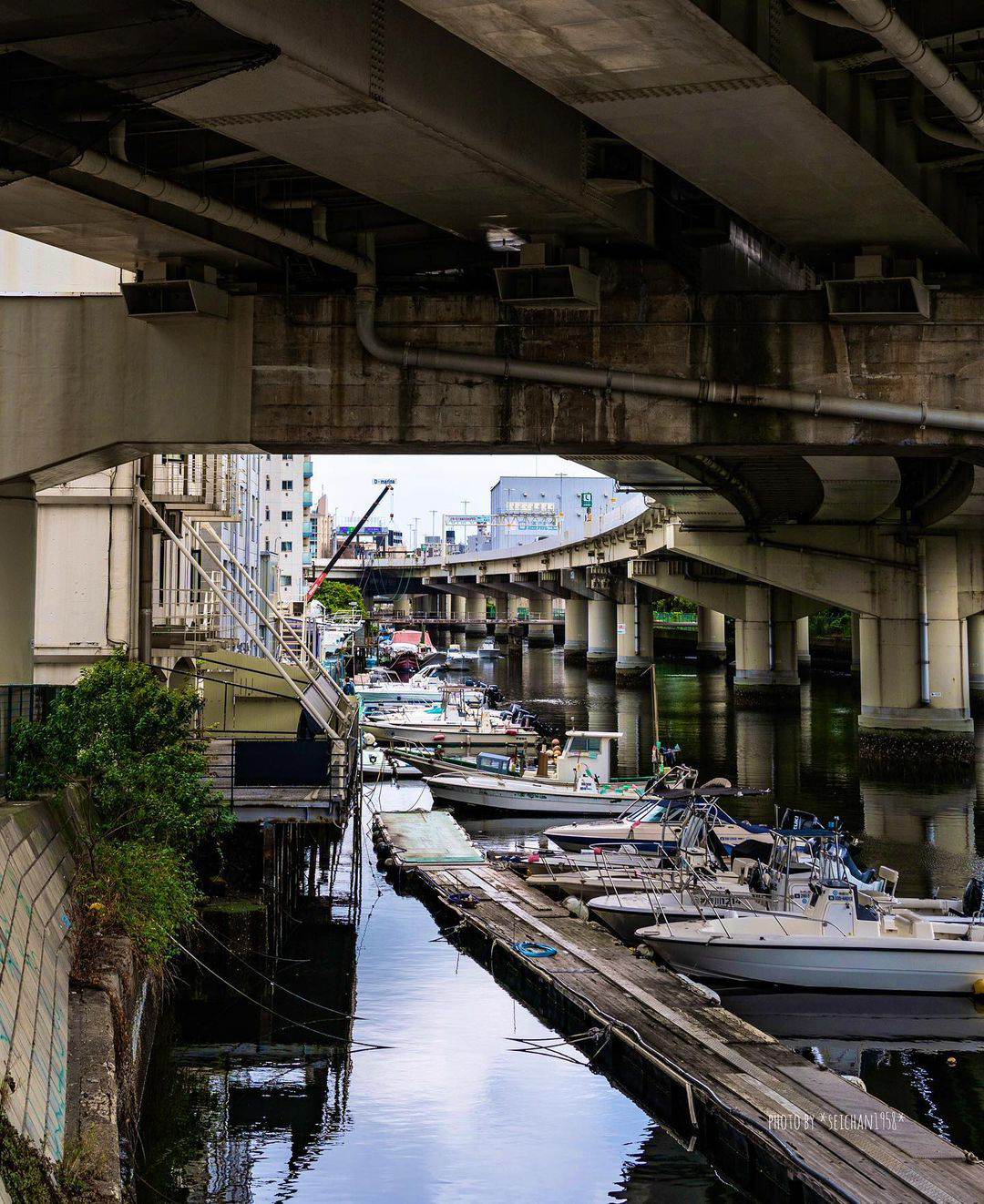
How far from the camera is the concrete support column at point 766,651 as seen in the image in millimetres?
82500

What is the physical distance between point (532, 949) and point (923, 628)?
3682cm

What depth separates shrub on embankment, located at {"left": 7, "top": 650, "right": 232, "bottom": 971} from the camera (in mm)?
19719

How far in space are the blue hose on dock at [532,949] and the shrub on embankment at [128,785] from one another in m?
5.98

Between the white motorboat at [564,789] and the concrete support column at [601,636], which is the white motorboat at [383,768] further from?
the concrete support column at [601,636]

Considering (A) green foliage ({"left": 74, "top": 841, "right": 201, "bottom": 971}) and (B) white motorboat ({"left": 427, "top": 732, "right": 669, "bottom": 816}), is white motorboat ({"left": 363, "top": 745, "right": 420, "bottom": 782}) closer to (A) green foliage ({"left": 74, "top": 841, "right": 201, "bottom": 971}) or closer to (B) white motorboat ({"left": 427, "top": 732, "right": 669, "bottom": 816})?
(B) white motorboat ({"left": 427, "top": 732, "right": 669, "bottom": 816})

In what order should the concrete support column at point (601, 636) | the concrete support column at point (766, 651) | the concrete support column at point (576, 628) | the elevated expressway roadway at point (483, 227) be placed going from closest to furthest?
the elevated expressway roadway at point (483, 227) → the concrete support column at point (766, 651) → the concrete support column at point (601, 636) → the concrete support column at point (576, 628)

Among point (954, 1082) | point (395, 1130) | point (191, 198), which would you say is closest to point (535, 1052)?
point (395, 1130)

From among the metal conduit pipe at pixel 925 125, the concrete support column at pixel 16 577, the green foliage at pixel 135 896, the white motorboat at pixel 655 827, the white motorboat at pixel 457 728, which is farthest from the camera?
the white motorboat at pixel 457 728

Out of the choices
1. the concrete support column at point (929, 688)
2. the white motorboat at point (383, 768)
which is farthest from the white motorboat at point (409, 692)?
the concrete support column at point (929, 688)

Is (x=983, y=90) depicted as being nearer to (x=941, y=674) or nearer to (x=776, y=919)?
(x=776, y=919)

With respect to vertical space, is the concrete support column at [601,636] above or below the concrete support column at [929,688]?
above

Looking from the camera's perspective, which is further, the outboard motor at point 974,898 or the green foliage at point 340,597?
the green foliage at point 340,597

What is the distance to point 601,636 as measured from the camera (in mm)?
125688

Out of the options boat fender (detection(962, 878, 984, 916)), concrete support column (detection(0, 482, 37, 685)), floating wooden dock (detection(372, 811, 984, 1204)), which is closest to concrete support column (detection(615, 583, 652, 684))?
boat fender (detection(962, 878, 984, 916))
